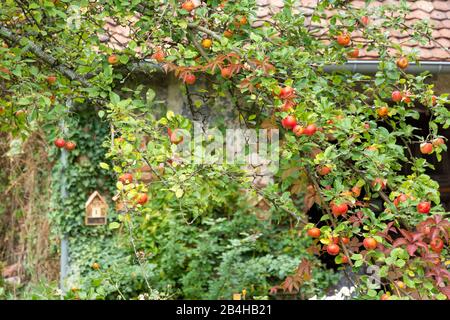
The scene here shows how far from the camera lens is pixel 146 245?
550 cm

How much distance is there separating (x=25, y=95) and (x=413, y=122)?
3990mm

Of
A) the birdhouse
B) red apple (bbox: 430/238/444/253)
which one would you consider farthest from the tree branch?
the birdhouse

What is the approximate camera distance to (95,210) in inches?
226

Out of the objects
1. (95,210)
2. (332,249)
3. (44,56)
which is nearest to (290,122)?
(332,249)

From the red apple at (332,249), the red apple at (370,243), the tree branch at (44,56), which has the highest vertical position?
the tree branch at (44,56)

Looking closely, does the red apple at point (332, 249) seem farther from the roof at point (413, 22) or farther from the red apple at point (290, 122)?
the roof at point (413, 22)

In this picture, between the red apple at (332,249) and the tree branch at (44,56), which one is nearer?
the red apple at (332,249)

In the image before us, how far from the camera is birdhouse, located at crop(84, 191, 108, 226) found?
18.8ft

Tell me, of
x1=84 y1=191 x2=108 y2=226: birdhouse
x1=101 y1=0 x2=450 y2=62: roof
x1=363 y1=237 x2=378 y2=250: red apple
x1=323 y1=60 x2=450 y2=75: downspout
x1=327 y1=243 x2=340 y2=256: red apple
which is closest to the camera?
x1=363 y1=237 x2=378 y2=250: red apple

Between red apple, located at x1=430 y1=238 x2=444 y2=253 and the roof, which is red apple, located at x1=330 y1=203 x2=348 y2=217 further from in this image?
the roof

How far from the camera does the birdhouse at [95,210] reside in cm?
573

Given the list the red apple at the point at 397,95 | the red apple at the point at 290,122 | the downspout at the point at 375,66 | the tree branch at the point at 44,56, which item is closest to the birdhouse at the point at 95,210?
the downspout at the point at 375,66

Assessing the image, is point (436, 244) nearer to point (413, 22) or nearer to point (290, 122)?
point (290, 122)

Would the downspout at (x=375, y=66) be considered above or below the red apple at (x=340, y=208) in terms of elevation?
above
